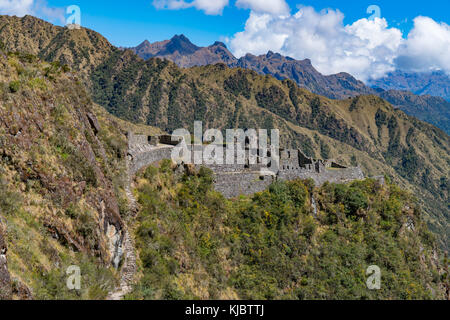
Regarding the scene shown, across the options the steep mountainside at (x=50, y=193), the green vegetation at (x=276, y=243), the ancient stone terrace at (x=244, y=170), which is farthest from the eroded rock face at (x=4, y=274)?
the ancient stone terrace at (x=244, y=170)

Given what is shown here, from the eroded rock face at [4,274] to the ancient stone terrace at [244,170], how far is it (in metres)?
11.8

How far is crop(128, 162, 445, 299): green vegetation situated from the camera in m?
19.1

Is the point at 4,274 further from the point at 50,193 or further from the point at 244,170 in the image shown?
the point at 244,170

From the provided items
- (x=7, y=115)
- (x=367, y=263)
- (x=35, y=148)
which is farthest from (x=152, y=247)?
(x=367, y=263)

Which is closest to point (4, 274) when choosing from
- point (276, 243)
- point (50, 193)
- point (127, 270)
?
point (50, 193)

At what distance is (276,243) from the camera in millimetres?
27516

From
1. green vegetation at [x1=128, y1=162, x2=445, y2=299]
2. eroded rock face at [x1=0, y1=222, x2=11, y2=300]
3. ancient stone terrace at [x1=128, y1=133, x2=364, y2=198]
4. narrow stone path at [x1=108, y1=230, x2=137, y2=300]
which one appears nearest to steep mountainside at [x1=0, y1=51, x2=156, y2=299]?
eroded rock face at [x1=0, y1=222, x2=11, y2=300]

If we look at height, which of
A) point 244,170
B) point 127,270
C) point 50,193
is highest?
point 244,170

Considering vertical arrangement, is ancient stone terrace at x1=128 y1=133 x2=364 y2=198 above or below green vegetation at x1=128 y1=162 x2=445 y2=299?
above

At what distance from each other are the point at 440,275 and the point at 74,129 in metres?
41.4

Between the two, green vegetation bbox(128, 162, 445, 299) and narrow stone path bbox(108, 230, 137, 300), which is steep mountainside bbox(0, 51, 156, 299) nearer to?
narrow stone path bbox(108, 230, 137, 300)

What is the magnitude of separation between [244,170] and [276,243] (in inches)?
284

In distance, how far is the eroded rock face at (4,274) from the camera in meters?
8.74

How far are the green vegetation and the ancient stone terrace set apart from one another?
3.15ft
